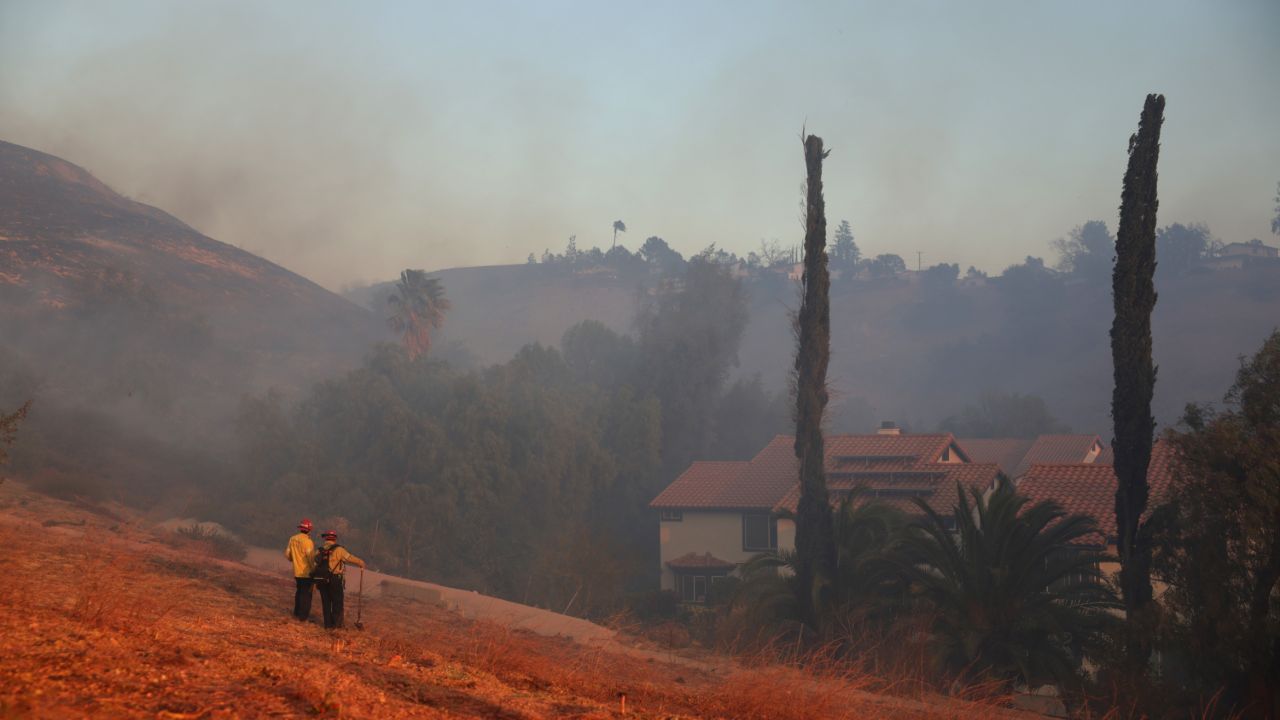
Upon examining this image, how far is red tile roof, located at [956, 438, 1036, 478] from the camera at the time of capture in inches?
2279

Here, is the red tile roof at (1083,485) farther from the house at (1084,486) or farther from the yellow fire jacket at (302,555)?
the yellow fire jacket at (302,555)

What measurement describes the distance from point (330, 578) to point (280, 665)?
3755mm

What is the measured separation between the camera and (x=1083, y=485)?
30.8 m

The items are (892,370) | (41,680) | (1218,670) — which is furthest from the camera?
(892,370)

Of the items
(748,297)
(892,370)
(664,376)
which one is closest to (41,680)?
(664,376)

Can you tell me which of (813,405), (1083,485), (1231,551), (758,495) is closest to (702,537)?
(758,495)

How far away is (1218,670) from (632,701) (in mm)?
9206

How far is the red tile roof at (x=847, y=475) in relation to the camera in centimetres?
3822

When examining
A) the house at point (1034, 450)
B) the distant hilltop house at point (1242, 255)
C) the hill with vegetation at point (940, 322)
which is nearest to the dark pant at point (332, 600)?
the house at point (1034, 450)

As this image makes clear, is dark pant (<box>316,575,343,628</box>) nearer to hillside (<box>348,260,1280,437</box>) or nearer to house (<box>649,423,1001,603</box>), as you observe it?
house (<box>649,423,1001,603</box>)

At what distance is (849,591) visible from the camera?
74.0 feet

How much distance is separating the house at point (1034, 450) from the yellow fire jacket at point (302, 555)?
43.8 m

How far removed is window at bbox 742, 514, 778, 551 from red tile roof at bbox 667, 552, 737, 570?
1.15 metres

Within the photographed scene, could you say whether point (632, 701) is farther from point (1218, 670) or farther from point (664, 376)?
point (664, 376)
